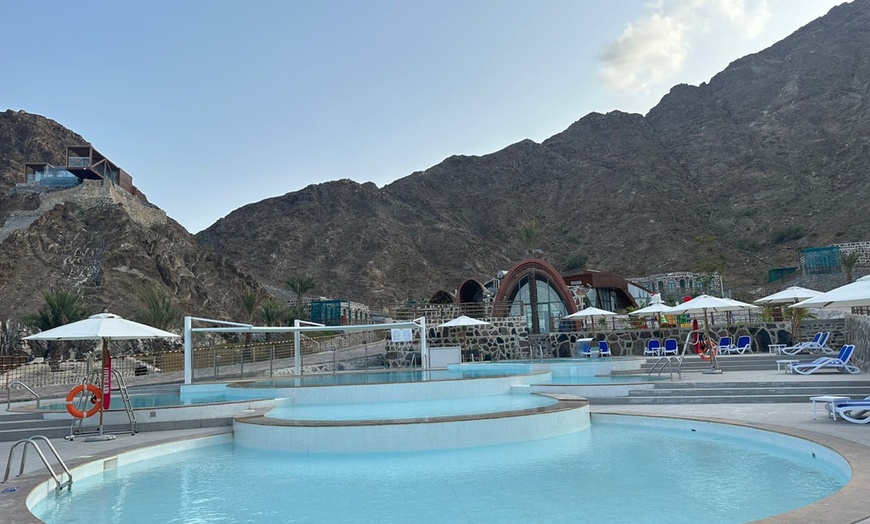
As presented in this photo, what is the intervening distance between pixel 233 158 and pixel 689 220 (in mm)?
59108

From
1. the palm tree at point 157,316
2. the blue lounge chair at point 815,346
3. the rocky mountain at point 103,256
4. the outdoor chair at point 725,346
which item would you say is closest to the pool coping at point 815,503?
the blue lounge chair at point 815,346

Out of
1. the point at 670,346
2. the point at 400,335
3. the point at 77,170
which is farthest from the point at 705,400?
the point at 77,170

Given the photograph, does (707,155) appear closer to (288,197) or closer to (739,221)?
(739,221)

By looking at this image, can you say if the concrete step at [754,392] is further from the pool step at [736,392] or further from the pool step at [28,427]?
the pool step at [28,427]

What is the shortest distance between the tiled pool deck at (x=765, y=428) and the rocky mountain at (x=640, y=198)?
50.9 metres

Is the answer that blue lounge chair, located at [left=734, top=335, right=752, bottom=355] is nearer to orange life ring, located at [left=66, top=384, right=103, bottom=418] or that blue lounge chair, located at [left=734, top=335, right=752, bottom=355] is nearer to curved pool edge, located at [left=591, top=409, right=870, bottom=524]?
curved pool edge, located at [left=591, top=409, right=870, bottom=524]

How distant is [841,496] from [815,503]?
307mm

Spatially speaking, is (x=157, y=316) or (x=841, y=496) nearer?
(x=841, y=496)

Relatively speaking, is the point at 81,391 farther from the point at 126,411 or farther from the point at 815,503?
the point at 815,503

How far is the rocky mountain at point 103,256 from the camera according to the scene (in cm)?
3984

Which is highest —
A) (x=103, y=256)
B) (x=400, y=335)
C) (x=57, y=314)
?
(x=103, y=256)

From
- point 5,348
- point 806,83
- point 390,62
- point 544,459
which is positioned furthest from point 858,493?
point 806,83

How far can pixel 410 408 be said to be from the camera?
35.1ft

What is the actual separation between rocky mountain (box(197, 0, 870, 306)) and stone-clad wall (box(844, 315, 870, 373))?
44.6 metres
